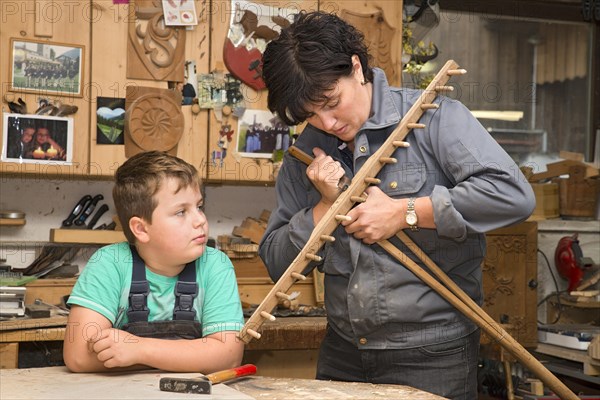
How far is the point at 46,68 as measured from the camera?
155 inches

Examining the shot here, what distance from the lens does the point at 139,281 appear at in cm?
221

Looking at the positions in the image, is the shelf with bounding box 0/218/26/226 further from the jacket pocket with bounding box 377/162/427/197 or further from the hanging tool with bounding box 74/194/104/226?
the jacket pocket with bounding box 377/162/427/197

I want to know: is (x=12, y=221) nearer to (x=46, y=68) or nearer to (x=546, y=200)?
(x=46, y=68)

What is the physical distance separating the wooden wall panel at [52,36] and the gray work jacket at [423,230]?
6.40 ft

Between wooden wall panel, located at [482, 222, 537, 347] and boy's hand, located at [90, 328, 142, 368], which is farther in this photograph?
wooden wall panel, located at [482, 222, 537, 347]

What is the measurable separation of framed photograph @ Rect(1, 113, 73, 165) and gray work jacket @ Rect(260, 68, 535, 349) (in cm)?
197

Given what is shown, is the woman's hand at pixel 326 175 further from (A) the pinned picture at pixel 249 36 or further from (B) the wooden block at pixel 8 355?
(A) the pinned picture at pixel 249 36

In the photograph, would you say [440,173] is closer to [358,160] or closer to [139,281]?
[358,160]

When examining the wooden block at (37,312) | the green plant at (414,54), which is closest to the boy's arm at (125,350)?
the wooden block at (37,312)

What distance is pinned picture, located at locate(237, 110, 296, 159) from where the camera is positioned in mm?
4246

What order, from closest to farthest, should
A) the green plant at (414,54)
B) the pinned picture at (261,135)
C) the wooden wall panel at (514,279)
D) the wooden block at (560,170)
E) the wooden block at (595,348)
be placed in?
the pinned picture at (261,135) → the wooden block at (595,348) → the green plant at (414,54) → the wooden wall panel at (514,279) → the wooden block at (560,170)

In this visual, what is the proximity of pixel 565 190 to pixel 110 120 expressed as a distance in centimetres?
317

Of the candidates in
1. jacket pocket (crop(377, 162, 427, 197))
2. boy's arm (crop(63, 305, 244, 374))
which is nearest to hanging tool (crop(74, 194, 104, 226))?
boy's arm (crop(63, 305, 244, 374))

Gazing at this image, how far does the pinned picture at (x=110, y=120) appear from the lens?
4.01 m
